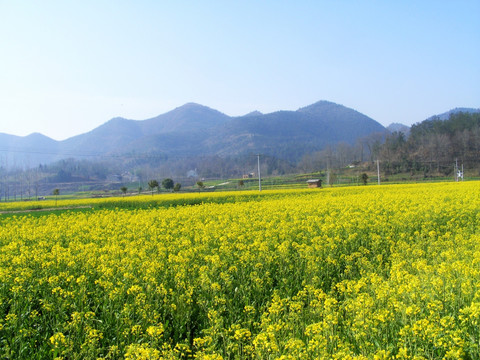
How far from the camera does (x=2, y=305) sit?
198 inches

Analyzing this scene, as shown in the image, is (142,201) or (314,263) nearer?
(314,263)

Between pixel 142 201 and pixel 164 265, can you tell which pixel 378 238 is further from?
pixel 142 201

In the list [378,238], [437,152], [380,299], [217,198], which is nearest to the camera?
[380,299]

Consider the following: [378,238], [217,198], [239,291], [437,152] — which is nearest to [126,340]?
[239,291]

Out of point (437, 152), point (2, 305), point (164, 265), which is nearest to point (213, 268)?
point (164, 265)

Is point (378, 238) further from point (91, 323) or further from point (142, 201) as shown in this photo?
point (142, 201)

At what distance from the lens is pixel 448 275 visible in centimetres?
524

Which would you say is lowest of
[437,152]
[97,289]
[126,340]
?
[126,340]

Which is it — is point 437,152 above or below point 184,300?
above

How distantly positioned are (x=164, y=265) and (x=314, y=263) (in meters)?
2.66

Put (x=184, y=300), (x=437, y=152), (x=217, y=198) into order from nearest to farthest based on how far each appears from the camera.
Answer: (x=184, y=300)
(x=217, y=198)
(x=437, y=152)

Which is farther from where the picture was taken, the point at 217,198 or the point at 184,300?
the point at 217,198

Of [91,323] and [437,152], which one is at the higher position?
[437,152]

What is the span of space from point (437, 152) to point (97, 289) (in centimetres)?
10198
